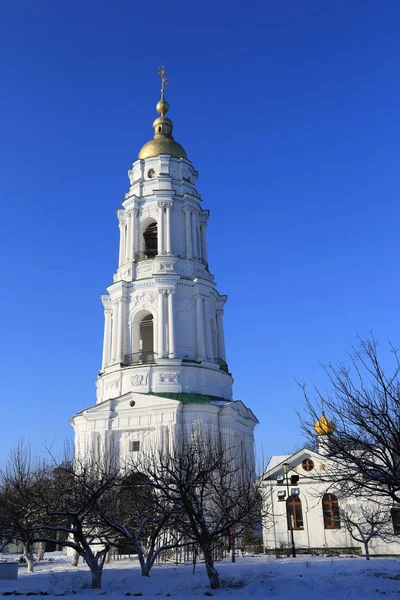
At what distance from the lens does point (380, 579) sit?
1631 centimetres

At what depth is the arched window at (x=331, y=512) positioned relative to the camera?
107 ft

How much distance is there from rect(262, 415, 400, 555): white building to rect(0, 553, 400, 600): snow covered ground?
32.3 ft

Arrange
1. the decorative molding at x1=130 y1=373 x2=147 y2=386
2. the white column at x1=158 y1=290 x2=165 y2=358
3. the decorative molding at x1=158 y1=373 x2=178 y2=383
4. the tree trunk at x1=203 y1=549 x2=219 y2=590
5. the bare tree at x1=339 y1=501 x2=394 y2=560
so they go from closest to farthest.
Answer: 1. the tree trunk at x1=203 y1=549 x2=219 y2=590
2. the bare tree at x1=339 y1=501 x2=394 y2=560
3. the decorative molding at x1=158 y1=373 x2=178 y2=383
4. the decorative molding at x1=130 y1=373 x2=147 y2=386
5. the white column at x1=158 y1=290 x2=165 y2=358

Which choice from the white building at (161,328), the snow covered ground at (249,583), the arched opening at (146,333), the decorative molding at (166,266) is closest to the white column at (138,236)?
the white building at (161,328)

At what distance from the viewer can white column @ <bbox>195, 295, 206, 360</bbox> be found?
38.6 meters

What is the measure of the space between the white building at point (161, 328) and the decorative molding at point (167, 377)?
0.22ft

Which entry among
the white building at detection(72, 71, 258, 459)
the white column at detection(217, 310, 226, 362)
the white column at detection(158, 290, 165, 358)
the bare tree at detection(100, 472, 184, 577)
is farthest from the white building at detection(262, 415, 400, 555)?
the white column at detection(158, 290, 165, 358)

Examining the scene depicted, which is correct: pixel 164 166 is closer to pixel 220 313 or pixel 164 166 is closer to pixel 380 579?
pixel 220 313

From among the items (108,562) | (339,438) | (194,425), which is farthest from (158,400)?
(339,438)

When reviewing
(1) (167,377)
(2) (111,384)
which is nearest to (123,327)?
(2) (111,384)

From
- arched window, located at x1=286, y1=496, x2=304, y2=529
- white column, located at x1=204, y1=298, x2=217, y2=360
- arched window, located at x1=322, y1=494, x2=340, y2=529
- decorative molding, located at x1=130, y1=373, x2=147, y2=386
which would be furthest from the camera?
white column, located at x1=204, y1=298, x2=217, y2=360

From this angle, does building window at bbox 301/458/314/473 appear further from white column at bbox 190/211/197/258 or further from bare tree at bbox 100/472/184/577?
white column at bbox 190/211/197/258

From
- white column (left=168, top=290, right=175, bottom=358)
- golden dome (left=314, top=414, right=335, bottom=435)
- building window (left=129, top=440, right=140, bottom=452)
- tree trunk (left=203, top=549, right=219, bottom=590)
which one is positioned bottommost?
tree trunk (left=203, top=549, right=219, bottom=590)

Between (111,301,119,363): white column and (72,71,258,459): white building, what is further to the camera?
(111,301,119,363): white column
